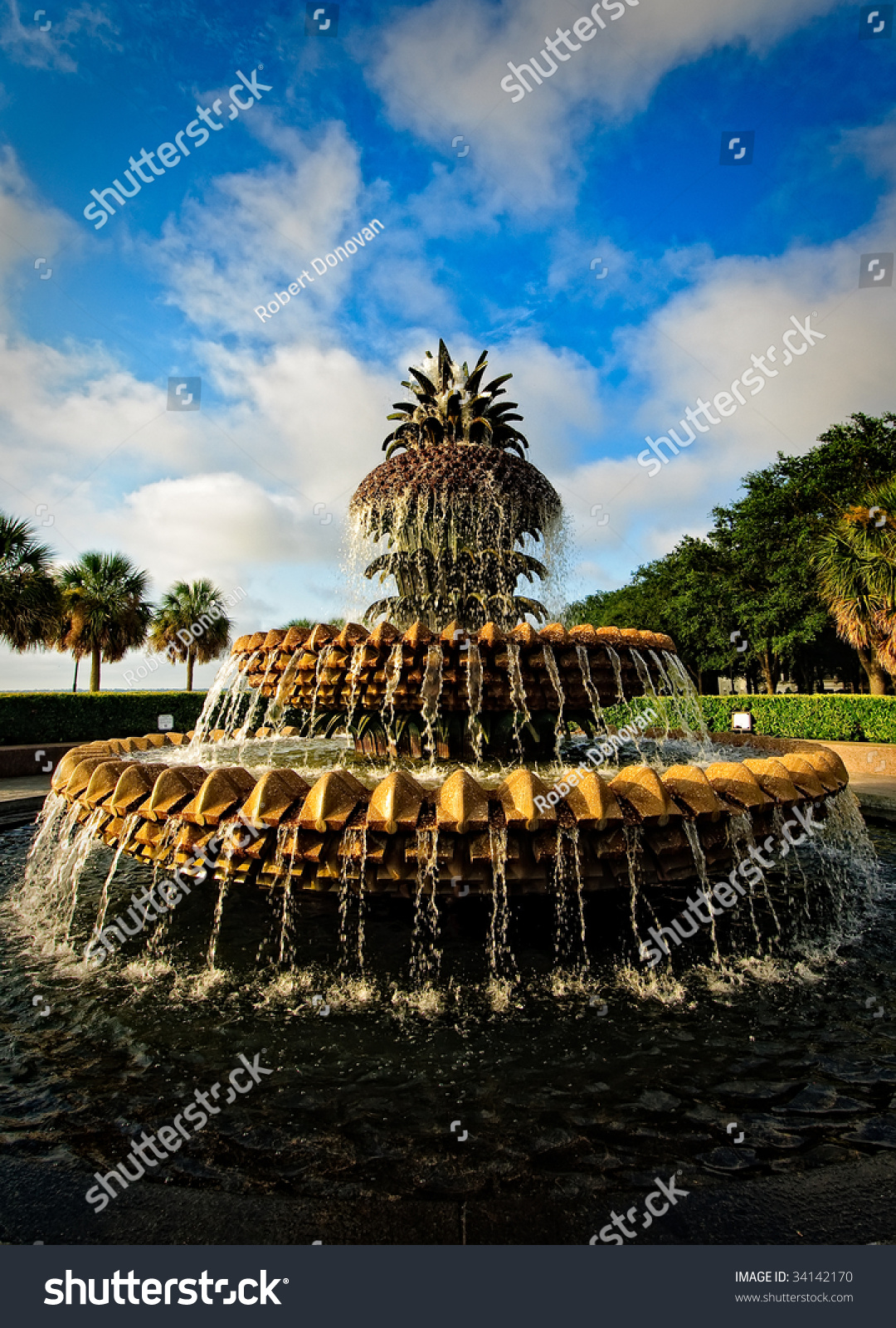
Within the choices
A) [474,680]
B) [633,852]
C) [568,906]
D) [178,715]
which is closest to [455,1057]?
[568,906]

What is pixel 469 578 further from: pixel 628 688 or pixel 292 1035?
pixel 292 1035

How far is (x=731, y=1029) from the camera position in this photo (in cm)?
312

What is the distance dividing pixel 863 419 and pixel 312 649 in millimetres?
33285

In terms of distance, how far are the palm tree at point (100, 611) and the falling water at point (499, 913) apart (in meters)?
27.0

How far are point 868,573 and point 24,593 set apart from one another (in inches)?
981

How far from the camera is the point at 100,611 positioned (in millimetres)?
26938

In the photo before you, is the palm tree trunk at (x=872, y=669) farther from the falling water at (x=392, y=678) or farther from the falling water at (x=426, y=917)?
the falling water at (x=426, y=917)

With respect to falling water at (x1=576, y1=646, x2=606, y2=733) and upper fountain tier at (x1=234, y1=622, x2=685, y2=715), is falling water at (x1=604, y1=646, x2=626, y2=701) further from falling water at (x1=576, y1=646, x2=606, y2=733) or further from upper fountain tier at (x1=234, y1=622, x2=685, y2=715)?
falling water at (x1=576, y1=646, x2=606, y2=733)

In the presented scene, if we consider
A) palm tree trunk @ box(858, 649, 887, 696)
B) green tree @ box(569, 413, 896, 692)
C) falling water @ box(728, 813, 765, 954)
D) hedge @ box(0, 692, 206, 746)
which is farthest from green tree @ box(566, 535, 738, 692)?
falling water @ box(728, 813, 765, 954)

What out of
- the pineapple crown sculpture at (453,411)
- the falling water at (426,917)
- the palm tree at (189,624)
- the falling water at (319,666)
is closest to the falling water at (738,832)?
the falling water at (426,917)

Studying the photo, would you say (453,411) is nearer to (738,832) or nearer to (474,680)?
(474,680)

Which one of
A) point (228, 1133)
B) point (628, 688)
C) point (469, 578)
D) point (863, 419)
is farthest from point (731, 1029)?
point (863, 419)

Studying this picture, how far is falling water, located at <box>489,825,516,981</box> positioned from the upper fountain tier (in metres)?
1.78

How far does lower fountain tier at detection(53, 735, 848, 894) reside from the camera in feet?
10.6
